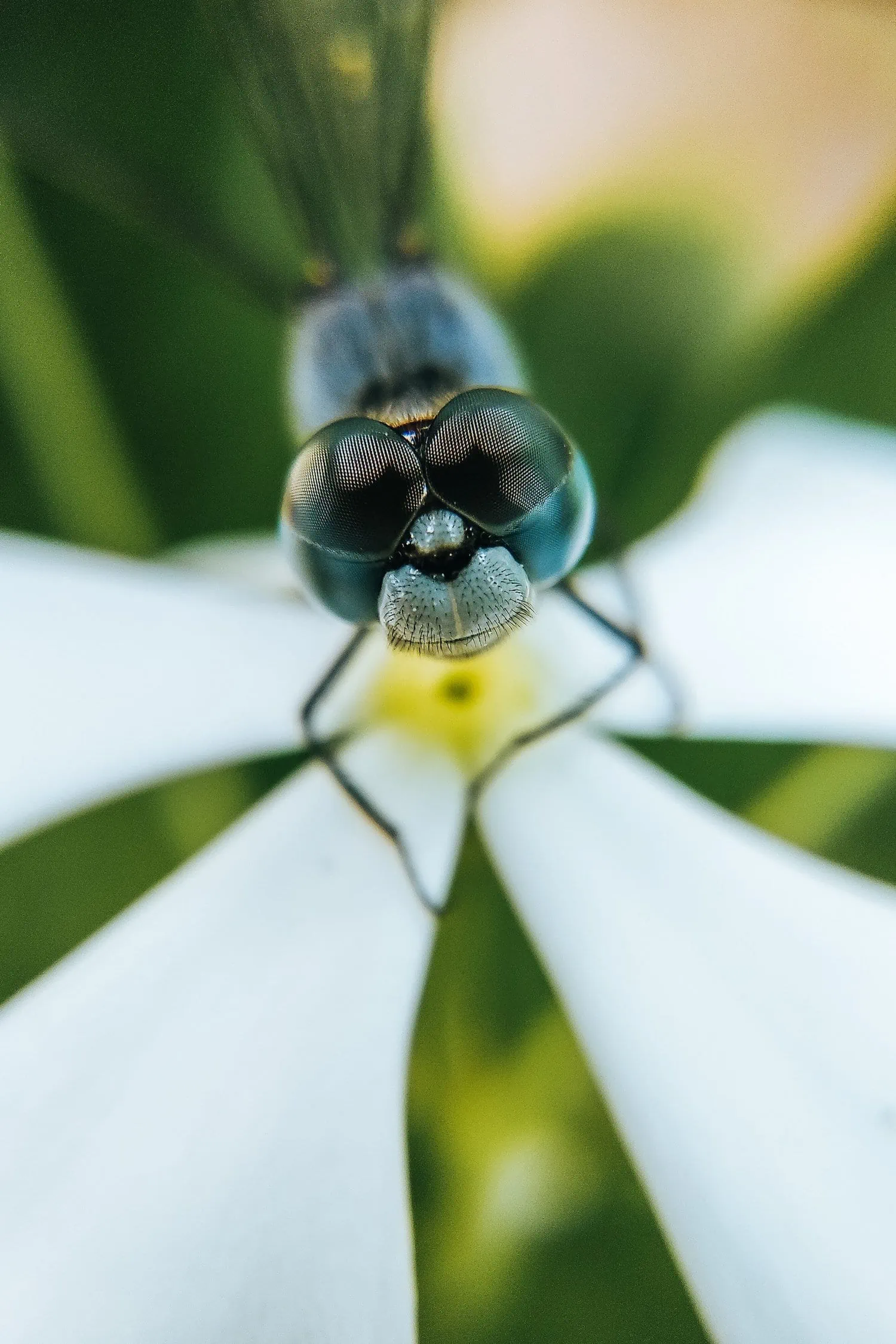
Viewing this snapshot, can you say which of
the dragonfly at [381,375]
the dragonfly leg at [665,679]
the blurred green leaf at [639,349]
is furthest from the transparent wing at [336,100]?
the dragonfly leg at [665,679]

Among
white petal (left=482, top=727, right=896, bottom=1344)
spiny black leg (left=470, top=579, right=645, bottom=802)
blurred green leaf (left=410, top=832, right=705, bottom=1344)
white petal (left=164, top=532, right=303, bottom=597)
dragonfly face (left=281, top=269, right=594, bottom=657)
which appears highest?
dragonfly face (left=281, top=269, right=594, bottom=657)

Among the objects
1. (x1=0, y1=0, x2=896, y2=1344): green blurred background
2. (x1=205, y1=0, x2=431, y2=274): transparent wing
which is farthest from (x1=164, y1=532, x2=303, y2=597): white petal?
(x1=205, y1=0, x2=431, y2=274): transparent wing

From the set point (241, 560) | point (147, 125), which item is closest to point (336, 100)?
point (147, 125)

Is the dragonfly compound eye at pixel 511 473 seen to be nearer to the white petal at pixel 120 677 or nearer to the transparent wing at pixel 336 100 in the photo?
the white petal at pixel 120 677

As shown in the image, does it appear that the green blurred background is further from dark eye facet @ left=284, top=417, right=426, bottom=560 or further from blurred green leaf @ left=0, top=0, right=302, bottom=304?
dark eye facet @ left=284, top=417, right=426, bottom=560

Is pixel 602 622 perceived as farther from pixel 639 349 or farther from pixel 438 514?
pixel 639 349

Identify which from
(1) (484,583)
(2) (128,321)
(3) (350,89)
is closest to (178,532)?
(2) (128,321)

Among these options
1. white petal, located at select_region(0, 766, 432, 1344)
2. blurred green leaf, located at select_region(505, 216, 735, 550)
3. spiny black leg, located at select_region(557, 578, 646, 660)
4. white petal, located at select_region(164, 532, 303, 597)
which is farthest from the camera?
blurred green leaf, located at select_region(505, 216, 735, 550)
